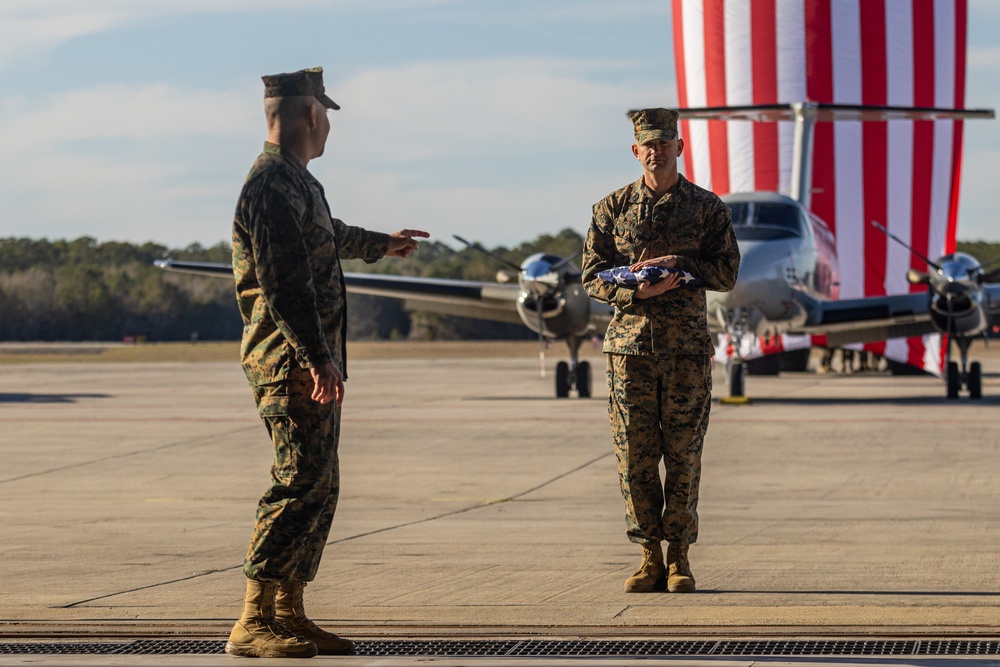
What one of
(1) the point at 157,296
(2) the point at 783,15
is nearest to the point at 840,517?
(2) the point at 783,15

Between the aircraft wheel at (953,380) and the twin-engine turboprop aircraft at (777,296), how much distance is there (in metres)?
0.02

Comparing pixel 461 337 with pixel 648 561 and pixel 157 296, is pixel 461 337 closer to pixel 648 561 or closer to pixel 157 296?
pixel 157 296

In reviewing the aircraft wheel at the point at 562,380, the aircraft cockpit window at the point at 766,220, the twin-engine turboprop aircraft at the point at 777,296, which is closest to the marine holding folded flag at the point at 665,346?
the twin-engine turboprop aircraft at the point at 777,296

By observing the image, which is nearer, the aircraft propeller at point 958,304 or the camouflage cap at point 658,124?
the camouflage cap at point 658,124

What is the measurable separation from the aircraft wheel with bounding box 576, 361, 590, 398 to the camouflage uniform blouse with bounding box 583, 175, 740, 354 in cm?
1650

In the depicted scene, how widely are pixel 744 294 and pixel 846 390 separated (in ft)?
21.3

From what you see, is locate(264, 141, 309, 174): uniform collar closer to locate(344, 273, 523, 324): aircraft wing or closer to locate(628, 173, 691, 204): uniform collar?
locate(628, 173, 691, 204): uniform collar

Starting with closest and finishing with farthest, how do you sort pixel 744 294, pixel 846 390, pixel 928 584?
pixel 928 584 → pixel 744 294 → pixel 846 390

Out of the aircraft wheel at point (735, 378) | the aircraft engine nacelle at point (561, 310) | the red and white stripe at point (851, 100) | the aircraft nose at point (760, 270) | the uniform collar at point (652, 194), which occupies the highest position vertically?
the red and white stripe at point (851, 100)

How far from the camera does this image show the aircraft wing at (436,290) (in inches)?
1013

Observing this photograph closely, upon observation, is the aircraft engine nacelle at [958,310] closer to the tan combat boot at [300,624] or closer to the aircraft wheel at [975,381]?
the aircraft wheel at [975,381]

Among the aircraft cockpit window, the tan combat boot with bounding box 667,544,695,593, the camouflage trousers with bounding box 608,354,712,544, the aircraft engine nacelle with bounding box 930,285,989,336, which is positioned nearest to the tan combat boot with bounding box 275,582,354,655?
the tan combat boot with bounding box 667,544,695,593

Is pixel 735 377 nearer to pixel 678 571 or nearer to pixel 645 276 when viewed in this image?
pixel 678 571

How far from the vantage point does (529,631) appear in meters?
5.02
